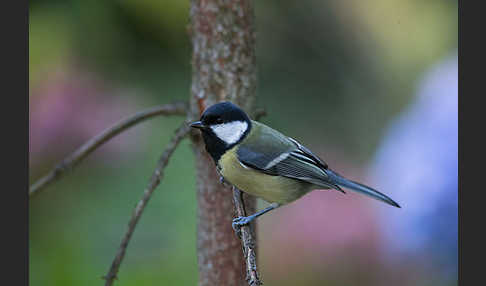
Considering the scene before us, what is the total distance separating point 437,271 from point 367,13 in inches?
45.4

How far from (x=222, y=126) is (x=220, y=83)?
117mm

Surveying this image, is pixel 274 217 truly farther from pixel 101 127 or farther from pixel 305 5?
pixel 305 5

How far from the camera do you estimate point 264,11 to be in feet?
7.33

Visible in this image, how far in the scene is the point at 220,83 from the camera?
50.6 inches

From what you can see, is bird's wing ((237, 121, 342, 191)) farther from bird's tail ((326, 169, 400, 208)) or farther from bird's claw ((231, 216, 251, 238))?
bird's claw ((231, 216, 251, 238))

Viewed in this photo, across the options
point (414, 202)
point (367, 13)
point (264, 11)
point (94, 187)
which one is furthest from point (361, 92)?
point (94, 187)

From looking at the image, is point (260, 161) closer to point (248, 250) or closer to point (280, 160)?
point (280, 160)

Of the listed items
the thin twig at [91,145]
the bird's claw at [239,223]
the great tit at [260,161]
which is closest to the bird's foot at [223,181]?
the great tit at [260,161]

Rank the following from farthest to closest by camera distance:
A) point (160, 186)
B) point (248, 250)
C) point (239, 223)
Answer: point (160, 186), point (239, 223), point (248, 250)

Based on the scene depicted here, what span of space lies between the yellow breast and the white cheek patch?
0.03 meters

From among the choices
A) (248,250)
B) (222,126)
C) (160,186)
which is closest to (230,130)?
(222,126)

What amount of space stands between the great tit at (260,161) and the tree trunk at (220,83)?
73 mm

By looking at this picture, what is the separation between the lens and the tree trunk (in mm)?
1274

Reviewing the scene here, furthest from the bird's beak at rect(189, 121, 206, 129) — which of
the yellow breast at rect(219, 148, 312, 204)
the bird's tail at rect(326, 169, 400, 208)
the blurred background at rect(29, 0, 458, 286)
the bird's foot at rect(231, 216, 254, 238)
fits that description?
the blurred background at rect(29, 0, 458, 286)
